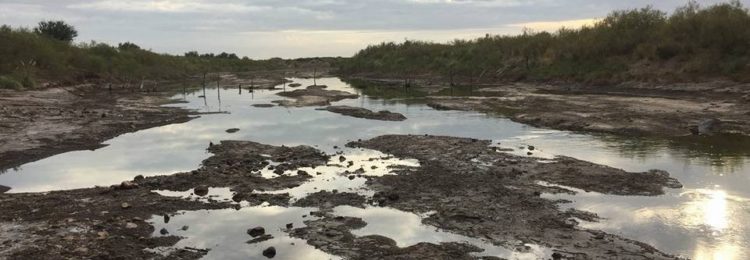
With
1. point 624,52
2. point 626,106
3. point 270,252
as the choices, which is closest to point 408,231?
point 270,252

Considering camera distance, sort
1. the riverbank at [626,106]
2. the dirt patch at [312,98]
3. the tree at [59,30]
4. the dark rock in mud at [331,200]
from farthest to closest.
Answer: the tree at [59,30] < the dirt patch at [312,98] < the riverbank at [626,106] < the dark rock in mud at [331,200]

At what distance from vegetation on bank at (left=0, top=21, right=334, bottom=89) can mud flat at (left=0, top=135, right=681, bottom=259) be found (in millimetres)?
24199

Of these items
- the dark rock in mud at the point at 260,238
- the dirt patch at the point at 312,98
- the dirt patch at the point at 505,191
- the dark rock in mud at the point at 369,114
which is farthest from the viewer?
the dirt patch at the point at 312,98

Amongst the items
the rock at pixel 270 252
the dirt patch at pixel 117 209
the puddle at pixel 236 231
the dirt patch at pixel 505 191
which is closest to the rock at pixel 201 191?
the dirt patch at pixel 117 209

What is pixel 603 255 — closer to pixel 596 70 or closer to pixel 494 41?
pixel 596 70

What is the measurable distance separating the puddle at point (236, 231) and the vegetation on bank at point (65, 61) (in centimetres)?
2642

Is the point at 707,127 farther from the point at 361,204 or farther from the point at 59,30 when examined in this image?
the point at 59,30

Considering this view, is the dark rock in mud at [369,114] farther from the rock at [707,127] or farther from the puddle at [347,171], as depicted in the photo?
the rock at [707,127]

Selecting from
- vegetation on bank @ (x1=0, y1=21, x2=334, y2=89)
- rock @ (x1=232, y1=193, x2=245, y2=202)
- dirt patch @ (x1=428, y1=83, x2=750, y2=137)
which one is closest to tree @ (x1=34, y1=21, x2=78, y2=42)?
vegetation on bank @ (x1=0, y1=21, x2=334, y2=89)

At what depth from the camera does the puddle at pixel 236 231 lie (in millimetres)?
7836

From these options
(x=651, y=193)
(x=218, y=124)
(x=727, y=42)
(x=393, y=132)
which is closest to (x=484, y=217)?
(x=651, y=193)

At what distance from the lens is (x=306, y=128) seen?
20531mm

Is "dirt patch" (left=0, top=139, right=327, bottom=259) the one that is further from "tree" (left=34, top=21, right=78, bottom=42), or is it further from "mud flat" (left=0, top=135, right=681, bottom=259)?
"tree" (left=34, top=21, right=78, bottom=42)

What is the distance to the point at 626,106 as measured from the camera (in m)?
24.5
